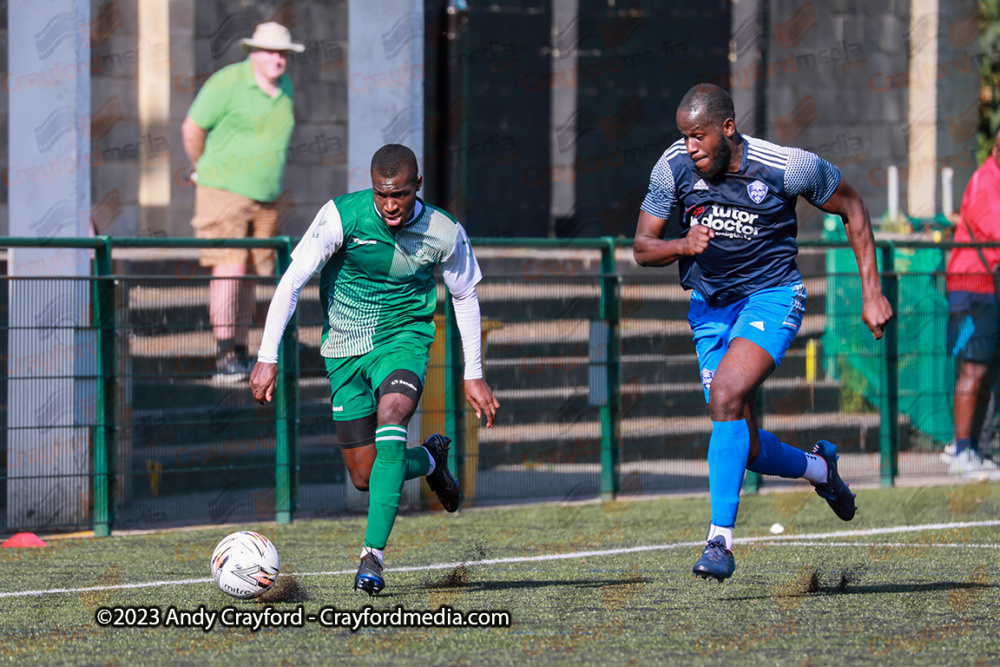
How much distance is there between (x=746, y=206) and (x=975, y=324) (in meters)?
5.60

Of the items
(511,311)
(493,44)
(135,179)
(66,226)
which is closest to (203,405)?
(66,226)

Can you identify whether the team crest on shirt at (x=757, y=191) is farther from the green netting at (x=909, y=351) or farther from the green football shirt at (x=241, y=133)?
the green football shirt at (x=241, y=133)

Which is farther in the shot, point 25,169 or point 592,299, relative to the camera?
point 592,299

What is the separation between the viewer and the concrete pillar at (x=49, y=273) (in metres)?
9.37

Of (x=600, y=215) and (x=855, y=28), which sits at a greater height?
(x=855, y=28)

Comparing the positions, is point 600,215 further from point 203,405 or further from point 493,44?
point 203,405

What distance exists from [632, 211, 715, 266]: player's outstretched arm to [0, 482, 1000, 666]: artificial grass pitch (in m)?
1.54

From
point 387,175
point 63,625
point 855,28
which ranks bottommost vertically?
point 63,625

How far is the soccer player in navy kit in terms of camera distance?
22.5 feet

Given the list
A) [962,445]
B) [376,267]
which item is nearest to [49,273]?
[376,267]

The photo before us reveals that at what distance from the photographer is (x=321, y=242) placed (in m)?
7.11

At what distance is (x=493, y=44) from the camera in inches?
634

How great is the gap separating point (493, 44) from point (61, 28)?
7.01 metres

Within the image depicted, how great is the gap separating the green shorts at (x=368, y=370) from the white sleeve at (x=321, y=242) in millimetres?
522
